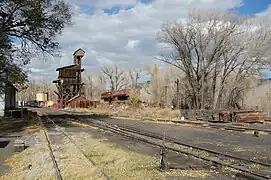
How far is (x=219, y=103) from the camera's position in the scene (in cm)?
4991

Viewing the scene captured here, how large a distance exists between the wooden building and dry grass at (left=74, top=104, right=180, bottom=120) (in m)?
9.31

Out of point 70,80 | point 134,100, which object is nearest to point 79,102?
point 70,80

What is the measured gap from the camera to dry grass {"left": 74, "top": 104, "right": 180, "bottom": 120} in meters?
39.8

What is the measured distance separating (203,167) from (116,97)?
2164 inches

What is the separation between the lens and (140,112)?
4809 cm

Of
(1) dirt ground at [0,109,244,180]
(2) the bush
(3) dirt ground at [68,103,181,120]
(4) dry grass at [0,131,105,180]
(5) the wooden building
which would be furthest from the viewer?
(5) the wooden building

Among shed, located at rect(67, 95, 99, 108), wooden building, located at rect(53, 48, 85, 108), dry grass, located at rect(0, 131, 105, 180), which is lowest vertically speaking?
dry grass, located at rect(0, 131, 105, 180)

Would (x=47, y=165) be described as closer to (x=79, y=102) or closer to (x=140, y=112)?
(x=140, y=112)

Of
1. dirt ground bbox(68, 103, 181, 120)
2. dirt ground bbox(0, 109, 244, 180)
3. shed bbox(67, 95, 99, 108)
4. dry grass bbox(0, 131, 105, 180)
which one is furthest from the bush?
dry grass bbox(0, 131, 105, 180)

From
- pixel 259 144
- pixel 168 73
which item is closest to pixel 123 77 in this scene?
pixel 168 73

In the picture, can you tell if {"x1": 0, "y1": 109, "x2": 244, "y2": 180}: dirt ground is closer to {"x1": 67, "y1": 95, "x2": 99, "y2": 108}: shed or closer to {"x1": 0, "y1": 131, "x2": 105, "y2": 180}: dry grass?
{"x1": 0, "y1": 131, "x2": 105, "y2": 180}: dry grass

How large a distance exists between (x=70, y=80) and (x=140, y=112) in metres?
27.6

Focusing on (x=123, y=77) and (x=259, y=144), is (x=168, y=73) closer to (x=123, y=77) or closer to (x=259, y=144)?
(x=123, y=77)

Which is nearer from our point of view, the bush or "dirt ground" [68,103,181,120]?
"dirt ground" [68,103,181,120]
